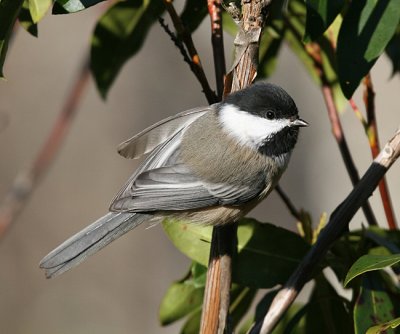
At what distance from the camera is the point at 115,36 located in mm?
2162

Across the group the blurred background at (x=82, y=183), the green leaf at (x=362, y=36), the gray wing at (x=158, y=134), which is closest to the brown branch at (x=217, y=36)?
the gray wing at (x=158, y=134)

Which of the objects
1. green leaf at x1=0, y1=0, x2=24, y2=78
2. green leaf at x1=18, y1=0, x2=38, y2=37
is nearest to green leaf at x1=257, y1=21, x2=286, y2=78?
green leaf at x1=18, y1=0, x2=38, y2=37

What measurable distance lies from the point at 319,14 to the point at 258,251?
63 cm

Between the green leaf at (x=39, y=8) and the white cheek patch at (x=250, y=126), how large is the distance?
520 millimetres

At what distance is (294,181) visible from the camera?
17.0ft

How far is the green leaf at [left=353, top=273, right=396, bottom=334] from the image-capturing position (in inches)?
63.6

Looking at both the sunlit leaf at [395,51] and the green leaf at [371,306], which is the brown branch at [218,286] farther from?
the sunlit leaf at [395,51]

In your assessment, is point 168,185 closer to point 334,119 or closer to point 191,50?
point 191,50

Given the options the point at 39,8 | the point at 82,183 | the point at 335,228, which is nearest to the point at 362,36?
the point at 335,228

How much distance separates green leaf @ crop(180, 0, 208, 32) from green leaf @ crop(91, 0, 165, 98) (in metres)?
0.15

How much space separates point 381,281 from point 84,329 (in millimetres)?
3977

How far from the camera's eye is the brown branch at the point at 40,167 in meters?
2.20

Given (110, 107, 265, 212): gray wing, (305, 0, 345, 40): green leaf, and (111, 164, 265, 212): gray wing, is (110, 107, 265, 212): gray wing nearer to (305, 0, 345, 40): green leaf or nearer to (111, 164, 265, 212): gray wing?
(111, 164, 265, 212): gray wing

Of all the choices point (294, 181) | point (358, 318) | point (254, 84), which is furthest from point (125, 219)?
point (294, 181)
